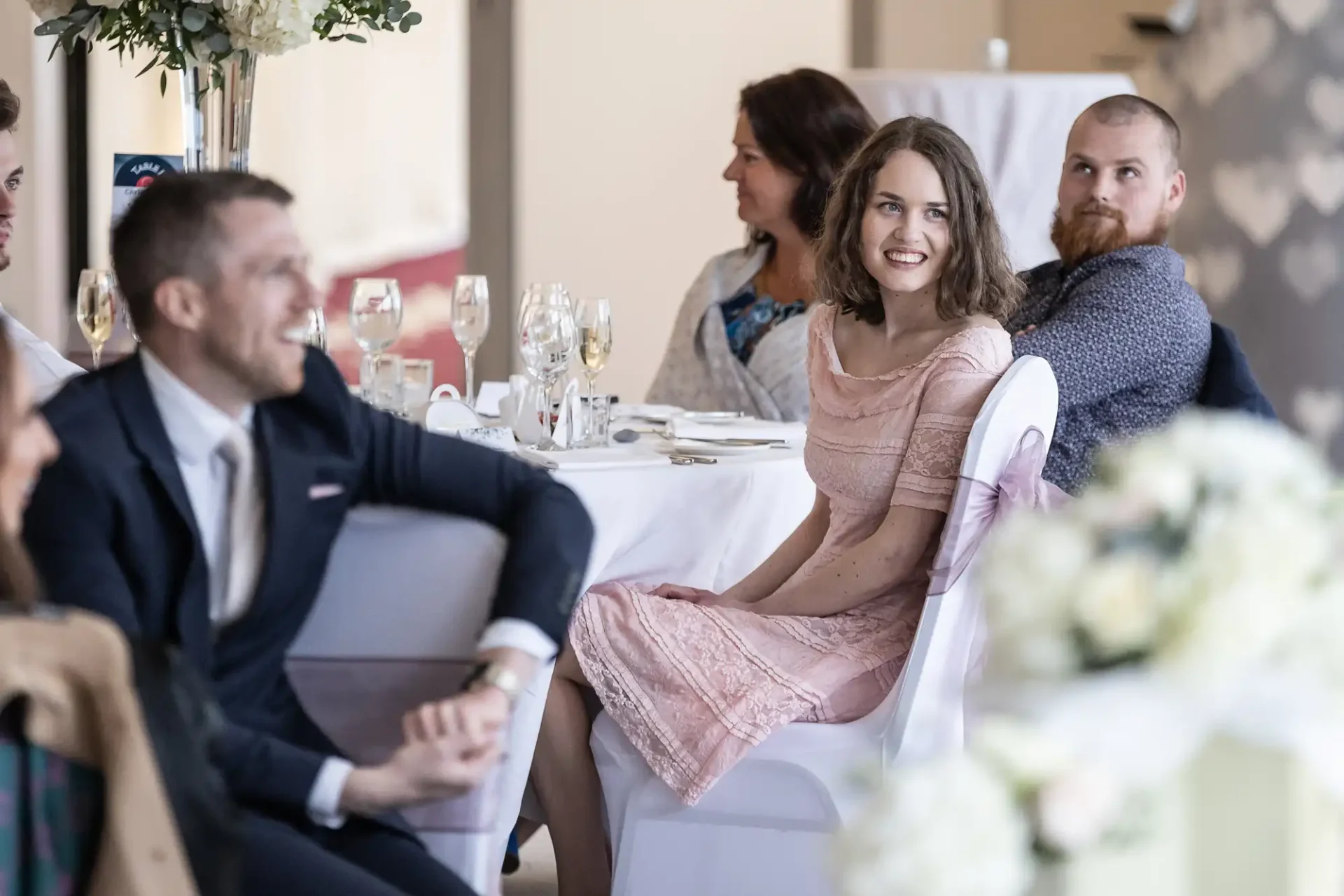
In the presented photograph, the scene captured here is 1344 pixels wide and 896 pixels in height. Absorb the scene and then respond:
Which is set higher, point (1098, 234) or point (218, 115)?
point (218, 115)

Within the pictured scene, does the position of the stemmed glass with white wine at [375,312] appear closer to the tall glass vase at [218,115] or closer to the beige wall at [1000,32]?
the tall glass vase at [218,115]

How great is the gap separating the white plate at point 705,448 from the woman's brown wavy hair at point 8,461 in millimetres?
1294

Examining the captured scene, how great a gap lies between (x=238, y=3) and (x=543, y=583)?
1412mm

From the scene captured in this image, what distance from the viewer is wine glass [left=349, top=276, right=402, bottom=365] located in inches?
93.0

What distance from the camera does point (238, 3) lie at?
7.84 feet

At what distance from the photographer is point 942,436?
1.90 metres

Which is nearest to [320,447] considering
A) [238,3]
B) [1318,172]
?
[238,3]

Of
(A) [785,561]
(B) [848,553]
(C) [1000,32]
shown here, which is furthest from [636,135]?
(B) [848,553]

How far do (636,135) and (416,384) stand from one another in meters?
2.80

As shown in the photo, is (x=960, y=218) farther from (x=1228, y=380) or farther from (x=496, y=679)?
(x=496, y=679)

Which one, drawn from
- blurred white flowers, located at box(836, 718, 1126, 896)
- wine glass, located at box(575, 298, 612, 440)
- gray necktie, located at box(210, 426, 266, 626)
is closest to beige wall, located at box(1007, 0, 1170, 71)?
wine glass, located at box(575, 298, 612, 440)

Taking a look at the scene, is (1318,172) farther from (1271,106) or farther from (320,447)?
(320,447)

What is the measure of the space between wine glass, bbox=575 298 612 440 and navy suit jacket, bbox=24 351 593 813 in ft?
3.99

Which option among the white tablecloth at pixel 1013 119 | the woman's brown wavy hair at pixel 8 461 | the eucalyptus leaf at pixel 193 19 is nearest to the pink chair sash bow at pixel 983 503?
the woman's brown wavy hair at pixel 8 461
